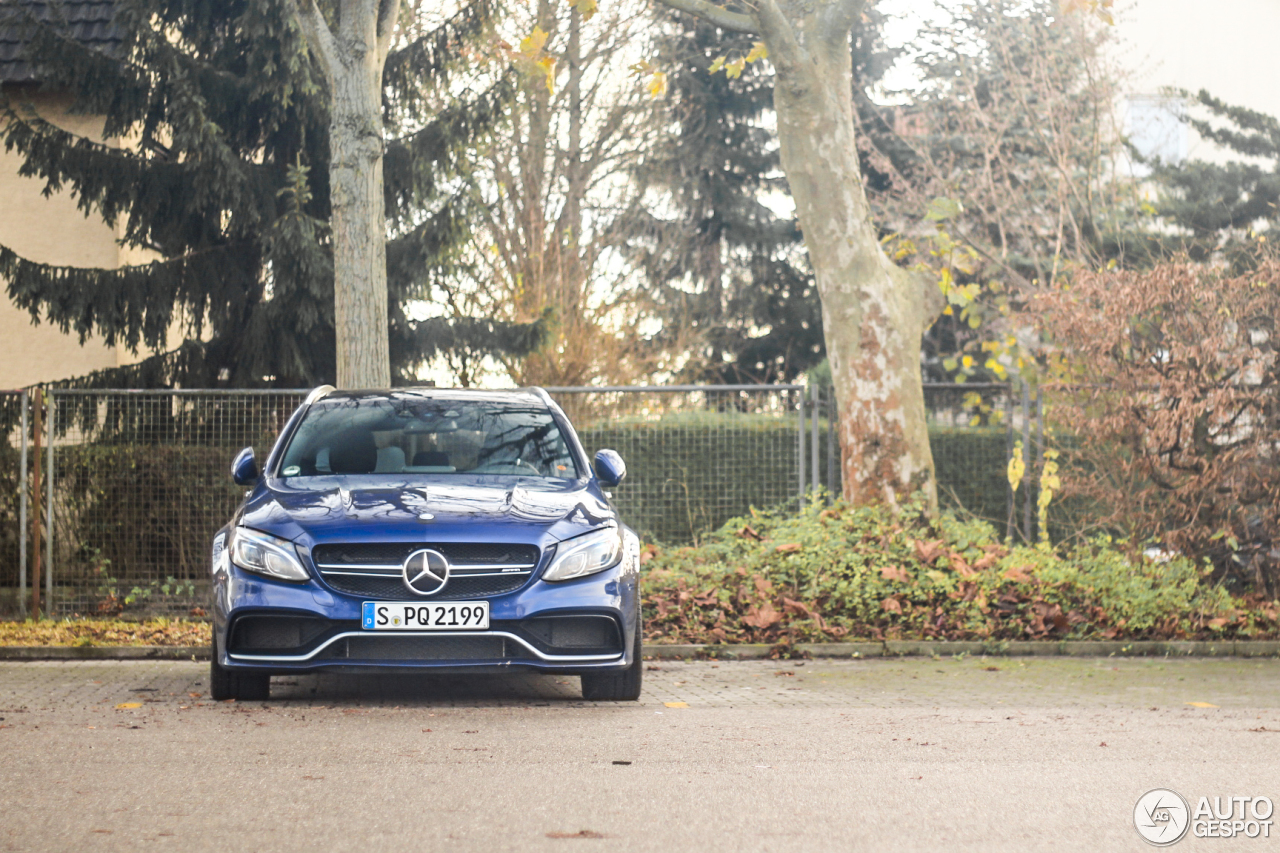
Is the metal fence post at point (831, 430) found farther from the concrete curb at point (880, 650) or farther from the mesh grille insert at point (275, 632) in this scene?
the mesh grille insert at point (275, 632)

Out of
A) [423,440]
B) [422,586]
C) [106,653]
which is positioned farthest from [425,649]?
[106,653]

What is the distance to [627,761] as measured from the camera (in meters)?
6.24


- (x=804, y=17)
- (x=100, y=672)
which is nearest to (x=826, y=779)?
(x=100, y=672)

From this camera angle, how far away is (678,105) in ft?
94.5

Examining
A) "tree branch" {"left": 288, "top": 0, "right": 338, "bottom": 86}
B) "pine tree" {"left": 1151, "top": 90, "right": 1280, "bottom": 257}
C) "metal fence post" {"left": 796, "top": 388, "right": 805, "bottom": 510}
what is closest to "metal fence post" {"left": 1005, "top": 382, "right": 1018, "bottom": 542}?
"metal fence post" {"left": 796, "top": 388, "right": 805, "bottom": 510}

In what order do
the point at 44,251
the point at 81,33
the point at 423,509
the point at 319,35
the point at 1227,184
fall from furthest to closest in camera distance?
the point at 1227,184 < the point at 44,251 < the point at 81,33 < the point at 319,35 < the point at 423,509

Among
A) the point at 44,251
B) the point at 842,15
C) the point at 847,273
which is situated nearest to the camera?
the point at 847,273

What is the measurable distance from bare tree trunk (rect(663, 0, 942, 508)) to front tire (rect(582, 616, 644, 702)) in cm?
566

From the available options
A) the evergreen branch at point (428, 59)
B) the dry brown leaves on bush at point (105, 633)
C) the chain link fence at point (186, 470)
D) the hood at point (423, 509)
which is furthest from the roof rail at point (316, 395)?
the evergreen branch at point (428, 59)

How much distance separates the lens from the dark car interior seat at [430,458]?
8602mm

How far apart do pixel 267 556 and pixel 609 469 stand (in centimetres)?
212

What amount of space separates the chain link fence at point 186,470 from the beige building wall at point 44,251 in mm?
5913

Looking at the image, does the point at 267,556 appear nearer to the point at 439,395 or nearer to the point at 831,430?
the point at 439,395

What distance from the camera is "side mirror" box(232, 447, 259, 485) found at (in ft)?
27.4
